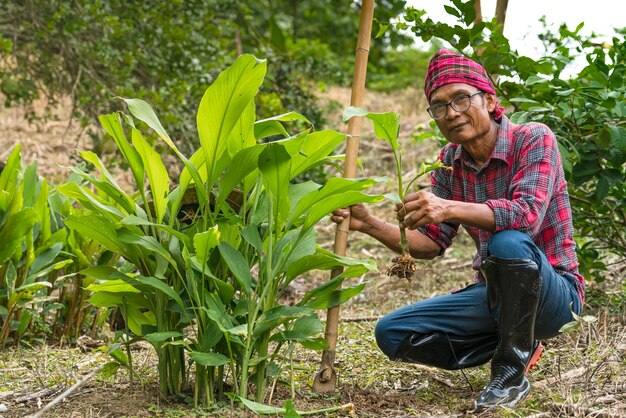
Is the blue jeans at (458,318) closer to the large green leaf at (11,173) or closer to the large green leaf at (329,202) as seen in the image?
the large green leaf at (329,202)

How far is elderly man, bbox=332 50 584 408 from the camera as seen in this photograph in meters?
2.38

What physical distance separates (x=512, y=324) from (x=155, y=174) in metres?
1.19

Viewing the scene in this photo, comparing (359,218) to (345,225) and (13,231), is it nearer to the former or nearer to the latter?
(345,225)

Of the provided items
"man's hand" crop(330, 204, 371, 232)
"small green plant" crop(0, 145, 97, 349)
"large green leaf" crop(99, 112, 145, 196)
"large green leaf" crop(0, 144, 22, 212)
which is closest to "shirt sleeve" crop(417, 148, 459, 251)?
"man's hand" crop(330, 204, 371, 232)

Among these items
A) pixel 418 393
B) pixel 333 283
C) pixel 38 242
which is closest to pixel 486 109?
pixel 333 283

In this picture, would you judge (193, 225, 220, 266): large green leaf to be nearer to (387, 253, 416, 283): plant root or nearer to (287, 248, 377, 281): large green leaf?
(287, 248, 377, 281): large green leaf

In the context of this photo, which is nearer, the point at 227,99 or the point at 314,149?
the point at 227,99

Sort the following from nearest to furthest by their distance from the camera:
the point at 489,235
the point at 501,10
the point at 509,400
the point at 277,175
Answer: the point at 277,175 → the point at 509,400 → the point at 489,235 → the point at 501,10

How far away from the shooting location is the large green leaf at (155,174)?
2.22 metres

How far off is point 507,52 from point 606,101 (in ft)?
1.44

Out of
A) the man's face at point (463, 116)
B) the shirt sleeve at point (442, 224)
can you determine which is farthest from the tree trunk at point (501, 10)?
the man's face at point (463, 116)

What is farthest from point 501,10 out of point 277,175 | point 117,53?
point 117,53

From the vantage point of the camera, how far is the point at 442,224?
9.28ft

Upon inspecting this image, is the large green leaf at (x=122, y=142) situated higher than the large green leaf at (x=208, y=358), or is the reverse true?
the large green leaf at (x=122, y=142)
